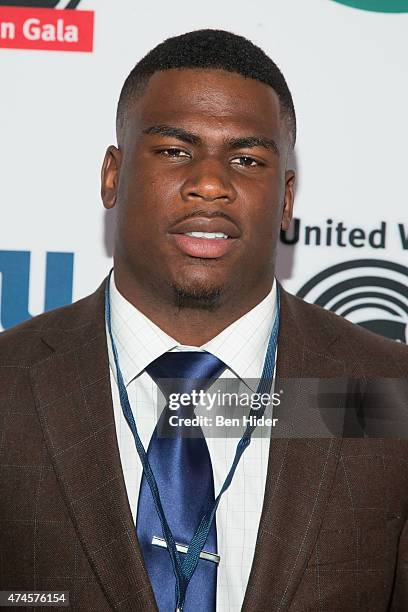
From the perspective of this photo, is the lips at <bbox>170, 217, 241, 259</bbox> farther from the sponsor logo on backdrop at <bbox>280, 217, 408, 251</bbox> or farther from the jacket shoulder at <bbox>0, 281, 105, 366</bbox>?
the sponsor logo on backdrop at <bbox>280, 217, 408, 251</bbox>

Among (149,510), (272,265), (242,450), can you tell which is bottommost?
(149,510)

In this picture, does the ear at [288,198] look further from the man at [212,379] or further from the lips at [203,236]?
the lips at [203,236]

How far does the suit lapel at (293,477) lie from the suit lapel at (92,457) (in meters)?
0.21

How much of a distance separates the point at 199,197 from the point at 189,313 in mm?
234

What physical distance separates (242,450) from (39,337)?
0.45m

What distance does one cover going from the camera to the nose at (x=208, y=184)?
5.29 ft

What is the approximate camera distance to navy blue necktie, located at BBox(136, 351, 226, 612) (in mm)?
1526

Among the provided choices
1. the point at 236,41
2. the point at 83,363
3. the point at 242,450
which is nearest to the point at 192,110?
the point at 236,41

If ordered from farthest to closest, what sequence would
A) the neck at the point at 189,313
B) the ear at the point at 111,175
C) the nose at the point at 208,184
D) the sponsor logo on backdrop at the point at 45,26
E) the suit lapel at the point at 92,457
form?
1. the sponsor logo on backdrop at the point at 45,26
2. the ear at the point at 111,175
3. the neck at the point at 189,313
4. the nose at the point at 208,184
5. the suit lapel at the point at 92,457

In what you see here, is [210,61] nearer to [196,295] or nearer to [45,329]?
[196,295]

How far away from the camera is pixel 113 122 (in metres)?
2.16

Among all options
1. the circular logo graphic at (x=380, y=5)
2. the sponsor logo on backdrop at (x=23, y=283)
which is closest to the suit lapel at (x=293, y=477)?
the sponsor logo on backdrop at (x=23, y=283)

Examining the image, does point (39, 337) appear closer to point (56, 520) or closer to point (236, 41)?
point (56, 520)

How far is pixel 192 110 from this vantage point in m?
1.68
